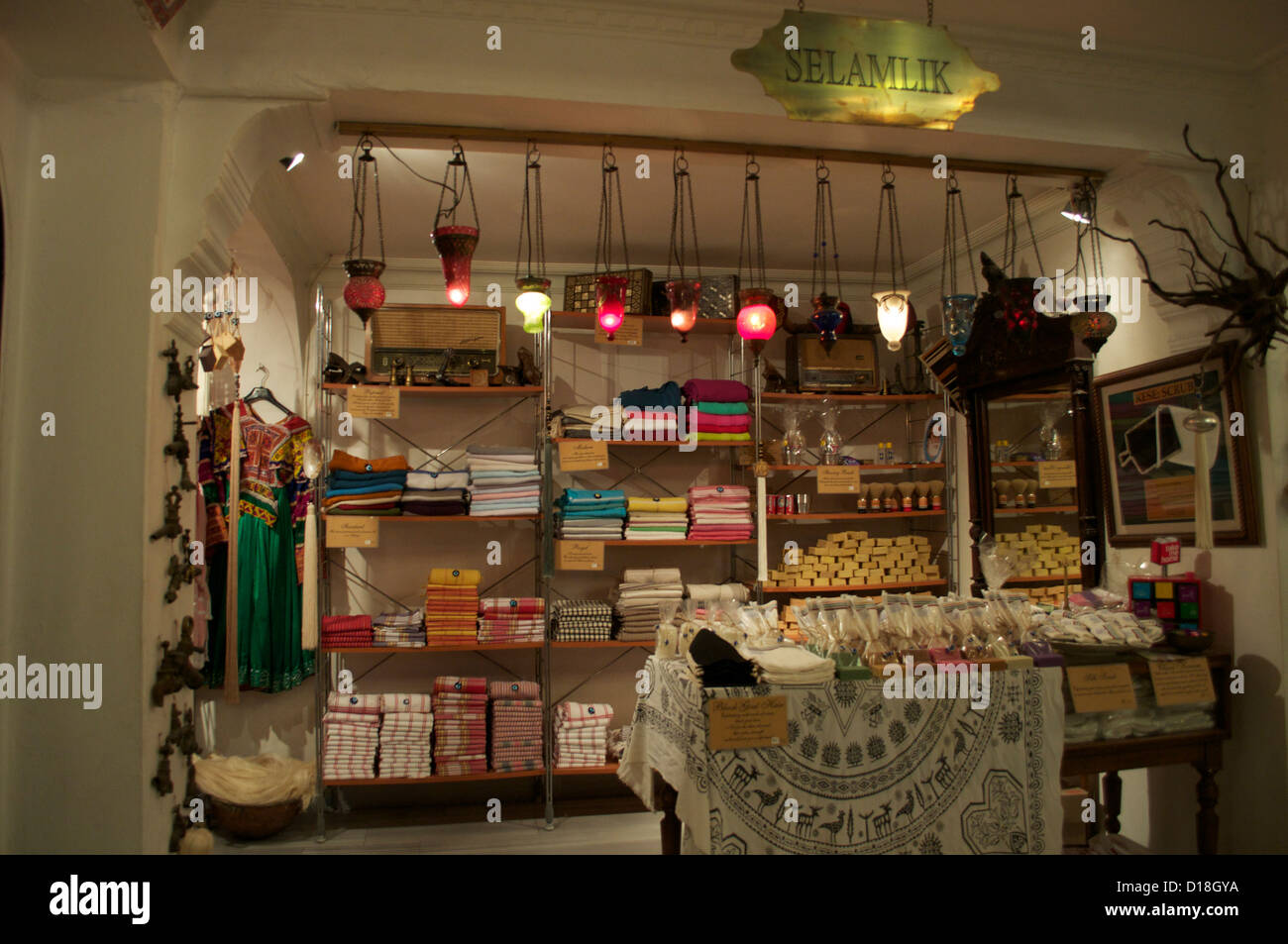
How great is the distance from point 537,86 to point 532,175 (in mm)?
1276

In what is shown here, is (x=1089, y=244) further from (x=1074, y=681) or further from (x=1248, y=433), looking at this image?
(x=1074, y=681)

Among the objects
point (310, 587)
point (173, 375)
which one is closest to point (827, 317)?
point (173, 375)

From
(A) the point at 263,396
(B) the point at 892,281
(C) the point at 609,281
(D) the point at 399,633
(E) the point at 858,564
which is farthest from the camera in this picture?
(B) the point at 892,281

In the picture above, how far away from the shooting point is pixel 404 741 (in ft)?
14.5

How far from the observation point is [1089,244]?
3980mm

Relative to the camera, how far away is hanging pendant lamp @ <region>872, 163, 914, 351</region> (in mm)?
3443

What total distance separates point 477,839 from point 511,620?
114 centimetres

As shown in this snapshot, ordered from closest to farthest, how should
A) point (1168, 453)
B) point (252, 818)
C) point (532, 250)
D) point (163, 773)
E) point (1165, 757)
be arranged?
point (163, 773)
point (1165, 757)
point (1168, 453)
point (252, 818)
point (532, 250)

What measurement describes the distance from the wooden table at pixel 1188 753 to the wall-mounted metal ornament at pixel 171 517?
302 centimetres

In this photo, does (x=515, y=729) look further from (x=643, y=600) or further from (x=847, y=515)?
(x=847, y=515)

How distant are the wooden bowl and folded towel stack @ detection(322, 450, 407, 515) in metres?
1.55

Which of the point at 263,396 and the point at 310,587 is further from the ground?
the point at 263,396

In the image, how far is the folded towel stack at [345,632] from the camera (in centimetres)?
449

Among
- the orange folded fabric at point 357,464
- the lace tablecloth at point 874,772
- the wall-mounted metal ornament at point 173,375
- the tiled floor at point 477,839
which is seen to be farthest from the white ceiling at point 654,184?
the tiled floor at point 477,839
